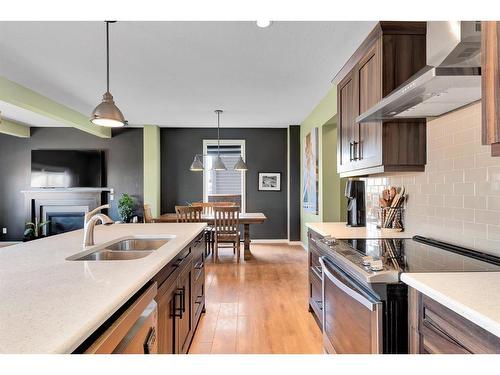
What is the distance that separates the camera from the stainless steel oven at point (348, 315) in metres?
1.27

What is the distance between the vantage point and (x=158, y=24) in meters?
2.32

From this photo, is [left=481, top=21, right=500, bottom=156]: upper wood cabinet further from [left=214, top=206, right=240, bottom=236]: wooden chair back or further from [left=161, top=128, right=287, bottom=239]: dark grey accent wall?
[left=161, top=128, right=287, bottom=239]: dark grey accent wall

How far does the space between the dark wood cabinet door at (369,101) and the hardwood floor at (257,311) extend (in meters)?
1.46

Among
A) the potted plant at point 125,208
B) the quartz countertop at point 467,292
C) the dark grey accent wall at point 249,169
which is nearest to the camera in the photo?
the quartz countertop at point 467,292

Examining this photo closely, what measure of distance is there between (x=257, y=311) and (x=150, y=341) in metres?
1.88

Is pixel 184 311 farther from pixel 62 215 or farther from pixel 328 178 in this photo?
pixel 62 215

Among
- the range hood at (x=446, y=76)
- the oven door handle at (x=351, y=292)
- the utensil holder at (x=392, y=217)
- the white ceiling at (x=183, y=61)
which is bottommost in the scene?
the oven door handle at (x=351, y=292)

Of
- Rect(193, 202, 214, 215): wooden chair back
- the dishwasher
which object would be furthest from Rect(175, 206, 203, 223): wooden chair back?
the dishwasher

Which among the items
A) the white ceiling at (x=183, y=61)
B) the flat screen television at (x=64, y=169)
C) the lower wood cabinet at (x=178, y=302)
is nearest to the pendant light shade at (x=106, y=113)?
the white ceiling at (x=183, y=61)

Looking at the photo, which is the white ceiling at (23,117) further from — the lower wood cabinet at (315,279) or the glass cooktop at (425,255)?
the glass cooktop at (425,255)

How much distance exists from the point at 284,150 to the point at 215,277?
3494 mm

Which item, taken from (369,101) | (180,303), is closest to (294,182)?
(369,101)

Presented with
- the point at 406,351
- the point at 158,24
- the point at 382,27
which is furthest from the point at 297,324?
the point at 158,24
